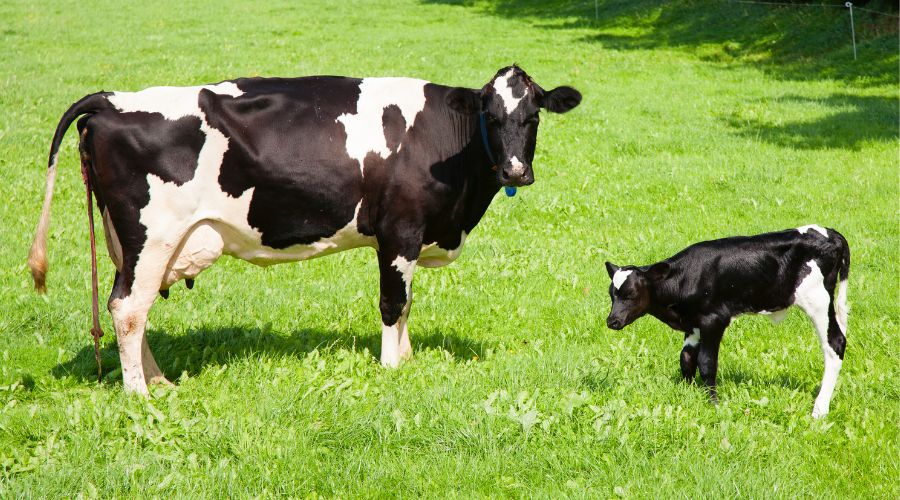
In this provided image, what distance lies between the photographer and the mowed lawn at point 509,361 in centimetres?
586

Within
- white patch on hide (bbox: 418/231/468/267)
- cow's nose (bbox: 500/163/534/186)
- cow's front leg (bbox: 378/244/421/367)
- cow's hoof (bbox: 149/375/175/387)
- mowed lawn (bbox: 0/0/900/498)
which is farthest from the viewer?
white patch on hide (bbox: 418/231/468/267)

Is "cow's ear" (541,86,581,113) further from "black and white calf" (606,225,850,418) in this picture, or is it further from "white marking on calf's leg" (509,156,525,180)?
"black and white calf" (606,225,850,418)

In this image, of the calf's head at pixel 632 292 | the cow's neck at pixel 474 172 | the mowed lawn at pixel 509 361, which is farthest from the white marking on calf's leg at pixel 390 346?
the calf's head at pixel 632 292

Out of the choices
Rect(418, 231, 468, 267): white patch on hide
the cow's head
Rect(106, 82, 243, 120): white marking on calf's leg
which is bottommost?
Rect(418, 231, 468, 267): white patch on hide

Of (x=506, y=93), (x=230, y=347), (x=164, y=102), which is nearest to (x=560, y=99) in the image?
(x=506, y=93)

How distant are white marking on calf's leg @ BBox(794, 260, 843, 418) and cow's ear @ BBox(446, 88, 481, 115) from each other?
9.51ft

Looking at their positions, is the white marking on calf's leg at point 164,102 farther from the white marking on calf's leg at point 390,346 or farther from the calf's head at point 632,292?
the calf's head at point 632,292

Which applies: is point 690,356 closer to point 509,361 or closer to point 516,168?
point 509,361

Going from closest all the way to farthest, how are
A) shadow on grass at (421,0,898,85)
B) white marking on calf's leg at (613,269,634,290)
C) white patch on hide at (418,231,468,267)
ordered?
white marking on calf's leg at (613,269,634,290) → white patch on hide at (418,231,468,267) → shadow on grass at (421,0,898,85)

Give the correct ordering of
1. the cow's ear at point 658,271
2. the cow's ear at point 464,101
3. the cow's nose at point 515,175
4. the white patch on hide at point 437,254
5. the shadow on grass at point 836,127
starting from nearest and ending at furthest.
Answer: the cow's ear at point 658,271
the cow's nose at point 515,175
the cow's ear at point 464,101
the white patch on hide at point 437,254
the shadow on grass at point 836,127

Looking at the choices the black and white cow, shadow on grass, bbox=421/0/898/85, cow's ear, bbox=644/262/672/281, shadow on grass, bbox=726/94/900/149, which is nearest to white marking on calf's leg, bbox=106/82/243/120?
the black and white cow

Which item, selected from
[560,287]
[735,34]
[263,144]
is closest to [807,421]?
[560,287]

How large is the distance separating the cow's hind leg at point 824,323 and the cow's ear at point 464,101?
2.93 metres

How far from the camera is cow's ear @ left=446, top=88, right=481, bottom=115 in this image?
7500mm
